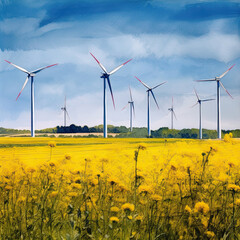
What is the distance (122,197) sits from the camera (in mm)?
3871

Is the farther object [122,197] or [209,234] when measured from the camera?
[122,197]

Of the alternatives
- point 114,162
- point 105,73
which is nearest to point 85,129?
point 105,73

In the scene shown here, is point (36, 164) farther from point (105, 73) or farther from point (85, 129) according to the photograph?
point (85, 129)

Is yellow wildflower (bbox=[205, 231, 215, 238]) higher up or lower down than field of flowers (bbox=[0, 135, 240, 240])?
lower down

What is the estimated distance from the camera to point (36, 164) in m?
4.37

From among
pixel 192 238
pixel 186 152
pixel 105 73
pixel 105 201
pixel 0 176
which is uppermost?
pixel 105 73

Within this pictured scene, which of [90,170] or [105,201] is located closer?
[105,201]

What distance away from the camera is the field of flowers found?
3047 mm

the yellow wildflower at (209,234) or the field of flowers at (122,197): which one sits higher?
the field of flowers at (122,197)

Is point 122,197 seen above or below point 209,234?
above

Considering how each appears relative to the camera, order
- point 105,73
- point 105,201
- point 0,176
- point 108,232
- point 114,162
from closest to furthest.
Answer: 1. point 108,232
2. point 105,201
3. point 0,176
4. point 114,162
5. point 105,73

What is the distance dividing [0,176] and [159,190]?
2.73 metres

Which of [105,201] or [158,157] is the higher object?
[158,157]

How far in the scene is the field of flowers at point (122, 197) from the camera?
3047 millimetres
